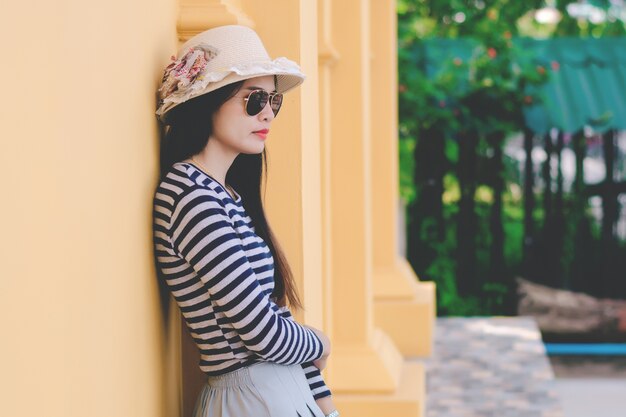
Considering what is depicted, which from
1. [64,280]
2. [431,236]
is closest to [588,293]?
[431,236]

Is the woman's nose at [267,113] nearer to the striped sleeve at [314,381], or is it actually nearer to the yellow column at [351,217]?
the striped sleeve at [314,381]

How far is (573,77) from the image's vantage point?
1042 centimetres

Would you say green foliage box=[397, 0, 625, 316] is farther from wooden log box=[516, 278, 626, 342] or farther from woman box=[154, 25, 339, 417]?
woman box=[154, 25, 339, 417]

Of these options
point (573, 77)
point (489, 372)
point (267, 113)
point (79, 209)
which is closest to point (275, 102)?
point (267, 113)

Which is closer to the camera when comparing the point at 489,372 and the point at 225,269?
the point at 225,269

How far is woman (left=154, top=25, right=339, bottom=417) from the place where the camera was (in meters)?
2.54

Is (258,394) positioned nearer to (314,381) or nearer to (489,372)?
(314,381)

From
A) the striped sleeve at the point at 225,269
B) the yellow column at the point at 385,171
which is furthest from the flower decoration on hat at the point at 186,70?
the yellow column at the point at 385,171

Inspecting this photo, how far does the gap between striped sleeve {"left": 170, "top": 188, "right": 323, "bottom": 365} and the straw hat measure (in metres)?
0.24

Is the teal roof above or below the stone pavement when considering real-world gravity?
above

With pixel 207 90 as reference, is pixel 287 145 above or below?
below

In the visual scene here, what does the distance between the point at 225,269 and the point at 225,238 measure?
2.8 inches

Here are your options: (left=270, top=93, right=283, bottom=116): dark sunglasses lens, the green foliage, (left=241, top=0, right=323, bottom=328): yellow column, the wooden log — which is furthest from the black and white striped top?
the wooden log

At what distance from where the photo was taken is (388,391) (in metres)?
5.31
